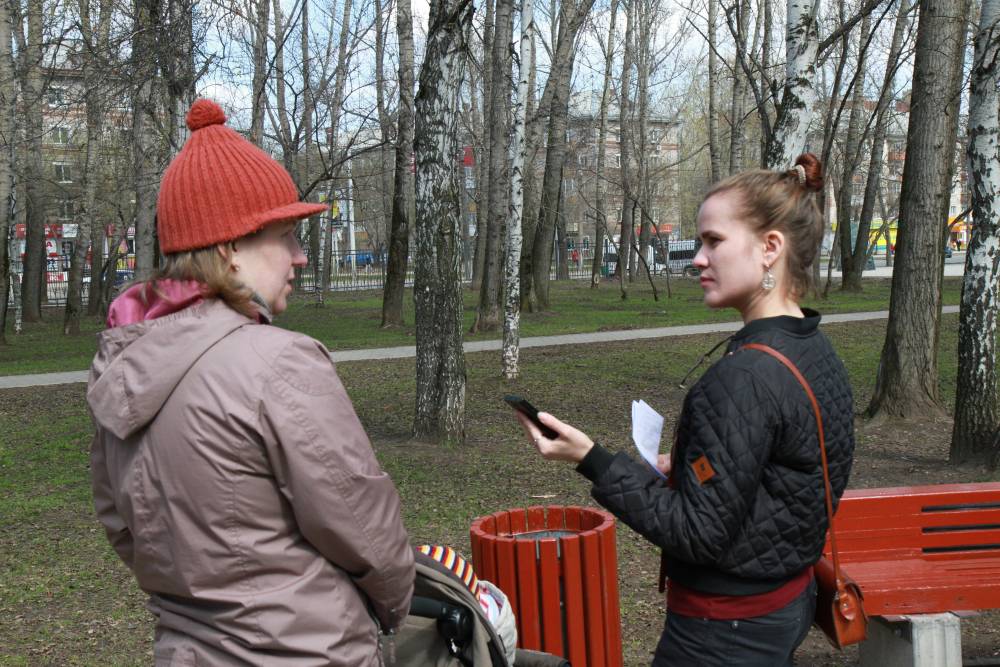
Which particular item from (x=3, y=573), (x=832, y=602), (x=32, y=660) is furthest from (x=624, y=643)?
(x=3, y=573)

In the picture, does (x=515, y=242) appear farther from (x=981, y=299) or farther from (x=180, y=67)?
(x=981, y=299)

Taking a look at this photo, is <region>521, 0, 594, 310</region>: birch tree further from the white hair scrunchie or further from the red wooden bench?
the white hair scrunchie

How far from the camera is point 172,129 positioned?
1188cm

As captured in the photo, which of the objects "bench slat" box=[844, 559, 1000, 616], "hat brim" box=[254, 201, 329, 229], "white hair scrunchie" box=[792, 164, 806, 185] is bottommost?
"bench slat" box=[844, 559, 1000, 616]

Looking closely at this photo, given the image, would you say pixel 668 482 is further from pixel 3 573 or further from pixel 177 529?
pixel 3 573

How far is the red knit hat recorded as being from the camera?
2.00 meters

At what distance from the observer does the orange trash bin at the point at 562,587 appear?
133 inches

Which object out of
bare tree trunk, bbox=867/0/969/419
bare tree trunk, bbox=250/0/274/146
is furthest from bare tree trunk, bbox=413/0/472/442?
bare tree trunk, bbox=250/0/274/146

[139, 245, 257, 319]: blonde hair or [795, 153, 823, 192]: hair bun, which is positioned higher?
[795, 153, 823, 192]: hair bun

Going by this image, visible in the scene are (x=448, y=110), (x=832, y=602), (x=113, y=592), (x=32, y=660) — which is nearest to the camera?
(x=832, y=602)

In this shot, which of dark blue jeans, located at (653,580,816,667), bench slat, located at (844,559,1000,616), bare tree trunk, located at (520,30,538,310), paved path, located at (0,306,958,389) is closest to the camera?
dark blue jeans, located at (653,580,816,667)

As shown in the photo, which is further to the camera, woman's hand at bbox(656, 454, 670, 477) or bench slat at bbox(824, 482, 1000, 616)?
bench slat at bbox(824, 482, 1000, 616)

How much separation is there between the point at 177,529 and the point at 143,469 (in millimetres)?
134

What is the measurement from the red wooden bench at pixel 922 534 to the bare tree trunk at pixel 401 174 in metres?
13.5
